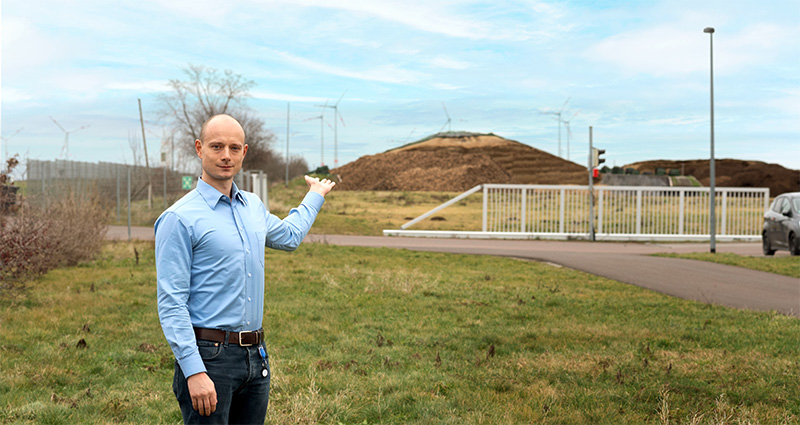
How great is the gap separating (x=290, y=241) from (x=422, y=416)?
7.86 ft

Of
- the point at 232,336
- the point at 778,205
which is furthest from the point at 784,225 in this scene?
the point at 232,336

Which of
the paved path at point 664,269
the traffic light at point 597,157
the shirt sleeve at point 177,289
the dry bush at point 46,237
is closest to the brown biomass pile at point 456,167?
the traffic light at point 597,157

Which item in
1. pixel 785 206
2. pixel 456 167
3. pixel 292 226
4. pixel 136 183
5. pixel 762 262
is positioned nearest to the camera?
pixel 292 226

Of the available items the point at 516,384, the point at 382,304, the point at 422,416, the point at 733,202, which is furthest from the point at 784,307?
the point at 733,202

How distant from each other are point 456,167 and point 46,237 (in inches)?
2870

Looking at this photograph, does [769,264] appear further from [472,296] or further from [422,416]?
[422,416]

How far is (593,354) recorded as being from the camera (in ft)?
24.5

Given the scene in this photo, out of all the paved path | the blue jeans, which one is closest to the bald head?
the blue jeans

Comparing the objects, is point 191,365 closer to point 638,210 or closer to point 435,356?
point 435,356

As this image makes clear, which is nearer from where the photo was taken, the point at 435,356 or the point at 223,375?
the point at 223,375

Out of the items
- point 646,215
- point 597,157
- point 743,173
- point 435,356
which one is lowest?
point 435,356

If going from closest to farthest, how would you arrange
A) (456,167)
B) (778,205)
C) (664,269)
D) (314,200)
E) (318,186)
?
(314,200) → (318,186) → (664,269) → (778,205) → (456,167)

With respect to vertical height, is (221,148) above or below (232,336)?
above

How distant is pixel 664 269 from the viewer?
16.2 meters
